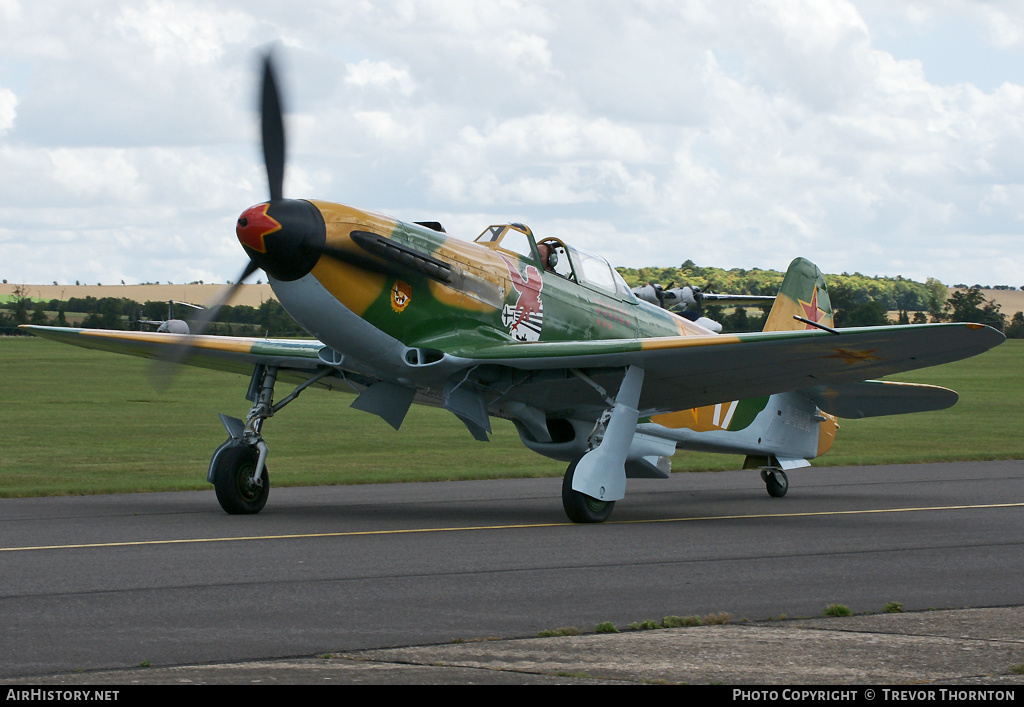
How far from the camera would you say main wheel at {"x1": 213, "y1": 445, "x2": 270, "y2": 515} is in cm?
1282

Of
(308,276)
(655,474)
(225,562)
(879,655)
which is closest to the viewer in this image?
(879,655)

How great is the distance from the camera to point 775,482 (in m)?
17.1

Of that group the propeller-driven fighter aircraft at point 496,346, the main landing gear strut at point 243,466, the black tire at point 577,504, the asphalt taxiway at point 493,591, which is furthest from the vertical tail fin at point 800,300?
the main landing gear strut at point 243,466

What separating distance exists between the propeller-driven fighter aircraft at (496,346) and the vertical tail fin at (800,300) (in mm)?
2483

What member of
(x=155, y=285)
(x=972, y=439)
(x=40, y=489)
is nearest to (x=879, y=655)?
(x=40, y=489)

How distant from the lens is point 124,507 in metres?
13.6

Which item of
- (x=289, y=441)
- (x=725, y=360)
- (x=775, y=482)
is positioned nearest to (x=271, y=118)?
(x=725, y=360)

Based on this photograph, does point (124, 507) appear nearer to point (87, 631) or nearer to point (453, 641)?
point (87, 631)

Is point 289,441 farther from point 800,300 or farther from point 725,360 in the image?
point 725,360

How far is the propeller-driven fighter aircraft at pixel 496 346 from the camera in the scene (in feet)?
38.3

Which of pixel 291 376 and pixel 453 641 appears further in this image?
pixel 291 376

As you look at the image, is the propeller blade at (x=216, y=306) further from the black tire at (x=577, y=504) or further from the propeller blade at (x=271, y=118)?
the black tire at (x=577, y=504)

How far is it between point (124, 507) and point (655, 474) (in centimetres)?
638

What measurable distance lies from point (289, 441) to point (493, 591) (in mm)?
21157
